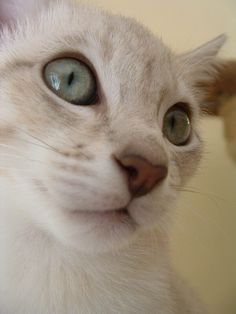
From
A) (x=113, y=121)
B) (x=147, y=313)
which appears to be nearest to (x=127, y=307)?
(x=147, y=313)

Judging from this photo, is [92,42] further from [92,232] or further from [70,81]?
[92,232]

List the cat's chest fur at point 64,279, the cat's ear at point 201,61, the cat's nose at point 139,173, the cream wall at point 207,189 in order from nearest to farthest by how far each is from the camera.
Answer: the cat's nose at point 139,173, the cat's chest fur at point 64,279, the cat's ear at point 201,61, the cream wall at point 207,189

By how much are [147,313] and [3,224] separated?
0.81 feet

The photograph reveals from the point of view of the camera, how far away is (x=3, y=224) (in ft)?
2.21

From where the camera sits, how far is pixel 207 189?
3.44 ft

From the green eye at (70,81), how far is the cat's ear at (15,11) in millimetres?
164

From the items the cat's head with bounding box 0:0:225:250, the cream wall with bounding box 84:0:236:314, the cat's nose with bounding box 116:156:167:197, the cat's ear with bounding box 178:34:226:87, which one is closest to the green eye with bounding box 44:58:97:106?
the cat's head with bounding box 0:0:225:250

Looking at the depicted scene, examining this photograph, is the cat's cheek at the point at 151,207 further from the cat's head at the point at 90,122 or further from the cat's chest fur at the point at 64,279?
the cat's chest fur at the point at 64,279

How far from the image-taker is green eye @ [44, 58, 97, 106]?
64 centimetres

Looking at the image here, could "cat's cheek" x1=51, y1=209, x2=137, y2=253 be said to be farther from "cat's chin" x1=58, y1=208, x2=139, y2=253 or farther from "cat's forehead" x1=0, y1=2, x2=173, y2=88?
"cat's forehead" x1=0, y1=2, x2=173, y2=88

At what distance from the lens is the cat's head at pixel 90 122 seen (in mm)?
551

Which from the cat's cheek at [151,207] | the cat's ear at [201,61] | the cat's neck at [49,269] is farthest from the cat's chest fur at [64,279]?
the cat's ear at [201,61]

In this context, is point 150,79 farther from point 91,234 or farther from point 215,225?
point 215,225

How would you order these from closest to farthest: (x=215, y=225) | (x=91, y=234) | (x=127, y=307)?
1. (x=91, y=234)
2. (x=127, y=307)
3. (x=215, y=225)
